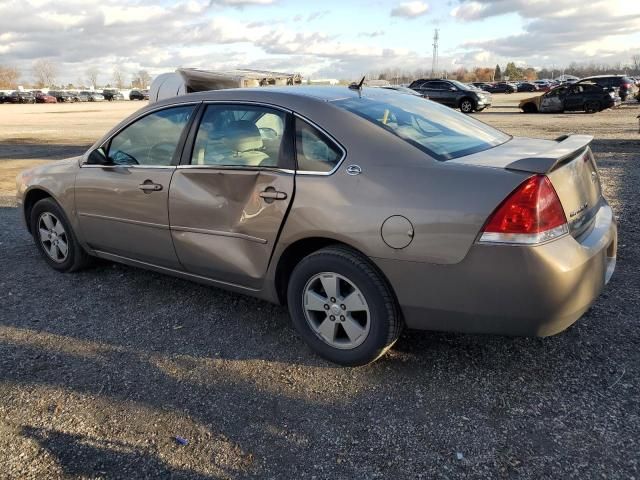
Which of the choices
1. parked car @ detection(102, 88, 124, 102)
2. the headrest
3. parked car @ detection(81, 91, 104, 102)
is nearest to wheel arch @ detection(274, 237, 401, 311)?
the headrest

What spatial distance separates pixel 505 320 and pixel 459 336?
0.87m

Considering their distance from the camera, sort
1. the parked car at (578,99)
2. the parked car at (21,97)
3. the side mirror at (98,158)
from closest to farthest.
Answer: the side mirror at (98,158)
the parked car at (578,99)
the parked car at (21,97)

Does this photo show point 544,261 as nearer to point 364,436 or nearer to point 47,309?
point 364,436

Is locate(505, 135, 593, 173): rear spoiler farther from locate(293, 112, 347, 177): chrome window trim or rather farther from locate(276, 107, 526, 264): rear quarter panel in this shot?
locate(293, 112, 347, 177): chrome window trim

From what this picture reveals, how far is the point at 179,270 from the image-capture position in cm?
389

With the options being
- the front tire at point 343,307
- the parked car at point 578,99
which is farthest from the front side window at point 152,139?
the parked car at point 578,99

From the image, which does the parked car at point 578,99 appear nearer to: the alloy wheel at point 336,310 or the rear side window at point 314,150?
the rear side window at point 314,150

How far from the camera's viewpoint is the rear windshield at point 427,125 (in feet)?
10.0

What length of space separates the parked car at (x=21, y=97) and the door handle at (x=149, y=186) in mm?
76207

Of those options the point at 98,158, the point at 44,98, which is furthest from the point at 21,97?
the point at 98,158

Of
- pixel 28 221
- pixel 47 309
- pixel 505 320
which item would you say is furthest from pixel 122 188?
pixel 505 320

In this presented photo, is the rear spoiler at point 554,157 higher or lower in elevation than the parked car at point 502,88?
higher

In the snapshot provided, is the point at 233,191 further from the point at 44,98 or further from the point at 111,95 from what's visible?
the point at 111,95

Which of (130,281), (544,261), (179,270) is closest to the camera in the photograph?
(544,261)
